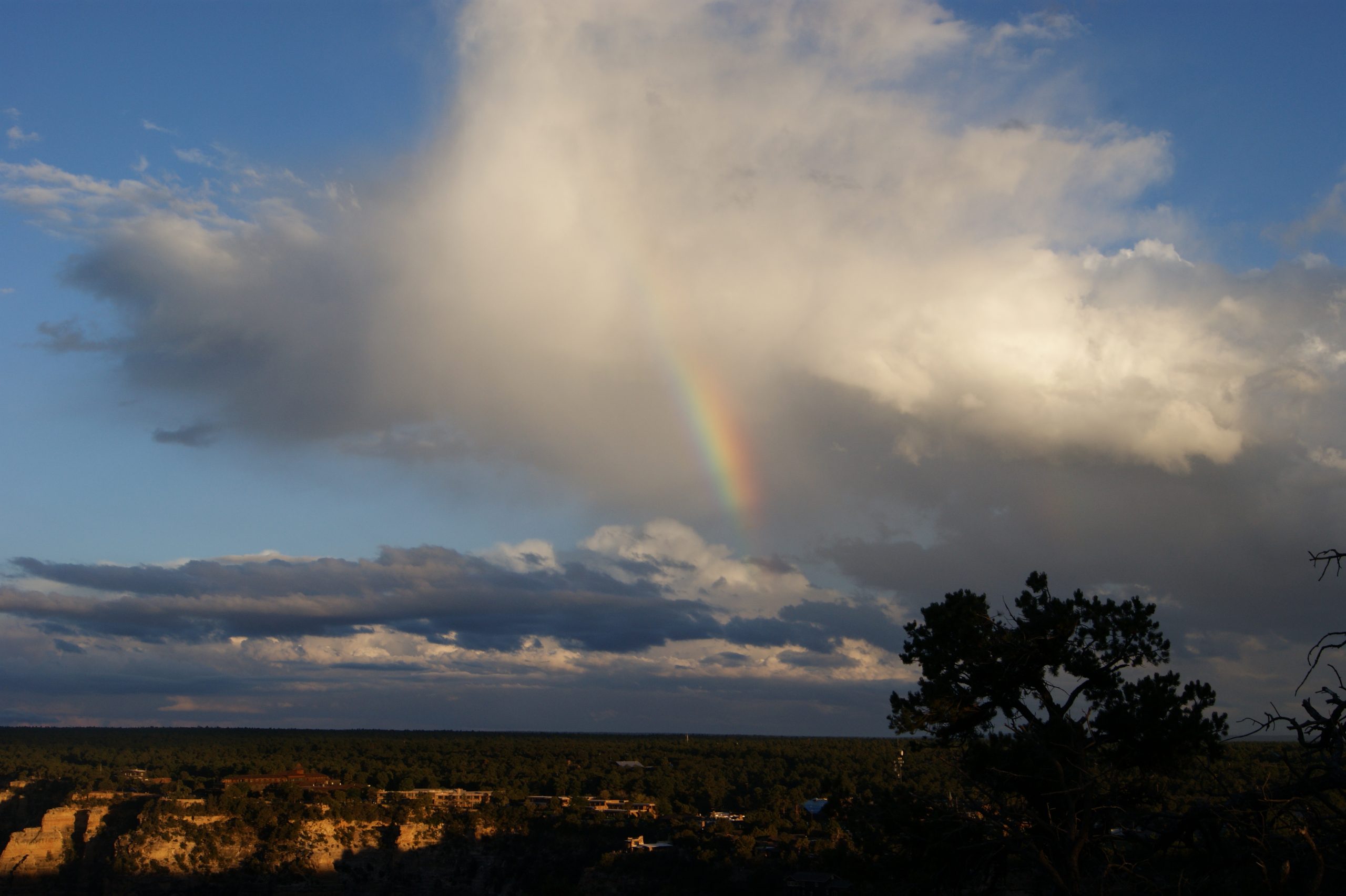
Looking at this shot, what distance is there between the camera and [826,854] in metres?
37.0

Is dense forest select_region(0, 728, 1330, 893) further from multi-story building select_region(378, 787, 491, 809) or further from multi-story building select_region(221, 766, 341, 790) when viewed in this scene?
multi-story building select_region(221, 766, 341, 790)

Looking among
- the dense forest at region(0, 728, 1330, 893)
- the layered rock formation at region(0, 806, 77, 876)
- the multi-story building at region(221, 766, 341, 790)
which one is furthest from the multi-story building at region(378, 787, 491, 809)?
the layered rock formation at region(0, 806, 77, 876)

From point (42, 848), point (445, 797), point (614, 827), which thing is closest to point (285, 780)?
point (445, 797)

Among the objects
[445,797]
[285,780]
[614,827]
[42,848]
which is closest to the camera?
[42,848]

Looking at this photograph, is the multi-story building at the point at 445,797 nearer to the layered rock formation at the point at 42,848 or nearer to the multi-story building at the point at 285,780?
the multi-story building at the point at 285,780

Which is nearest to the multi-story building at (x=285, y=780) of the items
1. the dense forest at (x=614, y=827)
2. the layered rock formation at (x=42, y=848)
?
the dense forest at (x=614, y=827)

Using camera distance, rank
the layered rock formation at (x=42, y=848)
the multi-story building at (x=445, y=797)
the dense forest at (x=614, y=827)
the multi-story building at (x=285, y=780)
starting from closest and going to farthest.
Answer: the dense forest at (x=614, y=827) < the layered rock formation at (x=42, y=848) < the multi-story building at (x=445, y=797) < the multi-story building at (x=285, y=780)

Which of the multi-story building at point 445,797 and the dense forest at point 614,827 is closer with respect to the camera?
the dense forest at point 614,827

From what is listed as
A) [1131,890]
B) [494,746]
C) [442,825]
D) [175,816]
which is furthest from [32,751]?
[1131,890]

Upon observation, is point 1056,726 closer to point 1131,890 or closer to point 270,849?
point 1131,890

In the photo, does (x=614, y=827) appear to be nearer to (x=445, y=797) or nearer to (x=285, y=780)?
(x=445, y=797)

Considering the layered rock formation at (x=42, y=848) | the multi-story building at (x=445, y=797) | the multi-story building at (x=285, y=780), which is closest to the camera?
the layered rock formation at (x=42, y=848)

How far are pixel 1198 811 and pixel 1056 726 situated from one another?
17153 millimetres

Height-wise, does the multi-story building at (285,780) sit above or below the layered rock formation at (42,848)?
above
